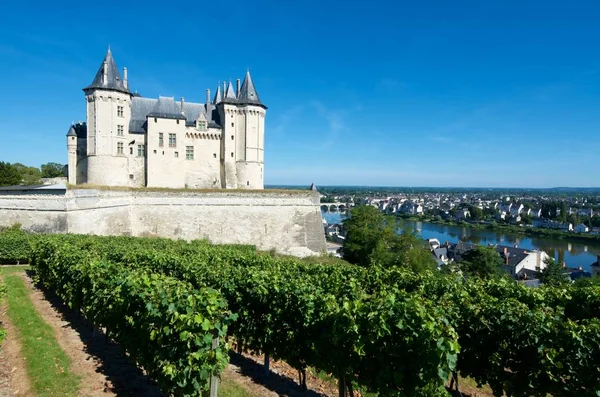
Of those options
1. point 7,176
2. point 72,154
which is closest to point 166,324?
point 72,154

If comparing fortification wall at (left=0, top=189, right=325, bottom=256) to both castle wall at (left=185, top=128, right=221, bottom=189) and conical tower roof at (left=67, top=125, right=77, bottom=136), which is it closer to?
castle wall at (left=185, top=128, right=221, bottom=189)

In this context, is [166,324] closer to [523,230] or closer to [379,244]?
[379,244]

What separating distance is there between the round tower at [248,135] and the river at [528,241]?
2740 centimetres

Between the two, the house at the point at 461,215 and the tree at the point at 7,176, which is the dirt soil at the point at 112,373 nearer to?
the tree at the point at 7,176

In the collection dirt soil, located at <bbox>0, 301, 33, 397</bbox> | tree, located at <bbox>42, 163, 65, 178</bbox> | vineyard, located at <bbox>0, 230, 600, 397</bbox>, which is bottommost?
dirt soil, located at <bbox>0, 301, 33, 397</bbox>

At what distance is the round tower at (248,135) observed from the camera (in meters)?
35.9

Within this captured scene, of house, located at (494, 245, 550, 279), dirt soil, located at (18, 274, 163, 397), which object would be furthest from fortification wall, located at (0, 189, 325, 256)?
house, located at (494, 245, 550, 279)

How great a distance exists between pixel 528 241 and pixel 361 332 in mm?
95938

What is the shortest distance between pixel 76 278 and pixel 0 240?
13329 mm

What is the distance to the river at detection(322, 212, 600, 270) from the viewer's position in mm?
64750

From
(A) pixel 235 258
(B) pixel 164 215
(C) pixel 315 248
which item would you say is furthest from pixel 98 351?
(C) pixel 315 248

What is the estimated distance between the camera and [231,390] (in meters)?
7.32

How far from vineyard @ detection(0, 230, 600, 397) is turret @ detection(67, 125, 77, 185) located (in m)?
28.0

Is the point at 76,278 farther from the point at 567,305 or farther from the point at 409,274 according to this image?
the point at 567,305
